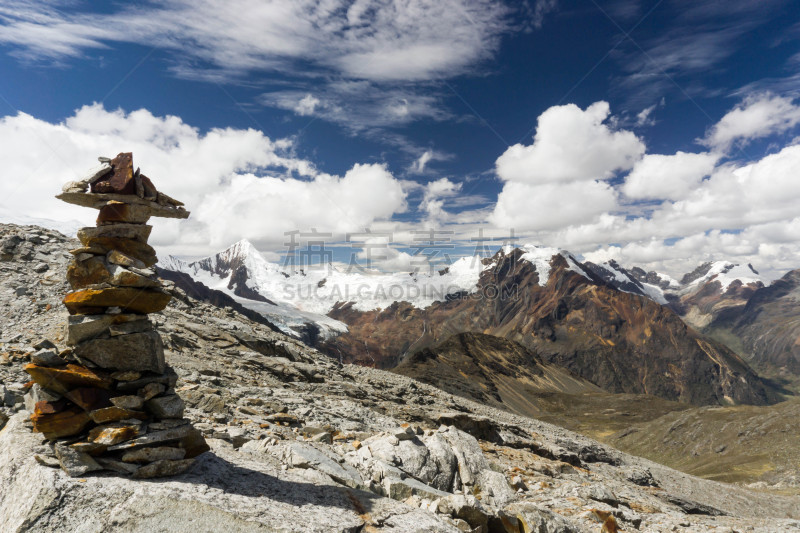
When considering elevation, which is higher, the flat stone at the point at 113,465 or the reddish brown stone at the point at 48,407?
the reddish brown stone at the point at 48,407


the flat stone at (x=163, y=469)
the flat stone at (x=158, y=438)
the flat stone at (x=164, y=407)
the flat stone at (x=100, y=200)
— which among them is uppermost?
the flat stone at (x=100, y=200)

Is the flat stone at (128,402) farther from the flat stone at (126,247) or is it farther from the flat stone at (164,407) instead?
the flat stone at (126,247)

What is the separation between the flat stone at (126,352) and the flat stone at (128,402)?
83cm

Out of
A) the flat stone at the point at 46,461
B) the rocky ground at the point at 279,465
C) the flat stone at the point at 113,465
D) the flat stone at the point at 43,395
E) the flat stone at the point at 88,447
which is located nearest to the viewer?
the rocky ground at the point at 279,465

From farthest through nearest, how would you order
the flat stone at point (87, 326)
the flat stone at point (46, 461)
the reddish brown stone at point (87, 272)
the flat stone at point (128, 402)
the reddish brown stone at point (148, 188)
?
the reddish brown stone at point (148, 188) → the reddish brown stone at point (87, 272) → the flat stone at point (87, 326) → the flat stone at point (128, 402) → the flat stone at point (46, 461)

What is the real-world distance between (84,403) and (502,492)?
14849 mm

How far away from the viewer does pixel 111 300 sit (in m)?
10.4

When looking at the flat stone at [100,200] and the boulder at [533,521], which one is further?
the boulder at [533,521]

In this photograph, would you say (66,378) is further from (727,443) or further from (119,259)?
(727,443)

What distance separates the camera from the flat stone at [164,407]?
1029 centimetres

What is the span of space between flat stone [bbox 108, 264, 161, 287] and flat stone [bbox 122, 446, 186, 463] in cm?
408

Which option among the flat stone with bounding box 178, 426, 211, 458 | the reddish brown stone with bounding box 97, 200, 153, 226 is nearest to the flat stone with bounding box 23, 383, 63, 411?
the flat stone with bounding box 178, 426, 211, 458

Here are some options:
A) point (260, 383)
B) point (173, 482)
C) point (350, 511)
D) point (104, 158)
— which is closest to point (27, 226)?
point (260, 383)

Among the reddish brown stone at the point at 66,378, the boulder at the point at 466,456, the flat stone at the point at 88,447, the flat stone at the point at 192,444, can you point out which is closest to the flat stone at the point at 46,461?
the flat stone at the point at 88,447
